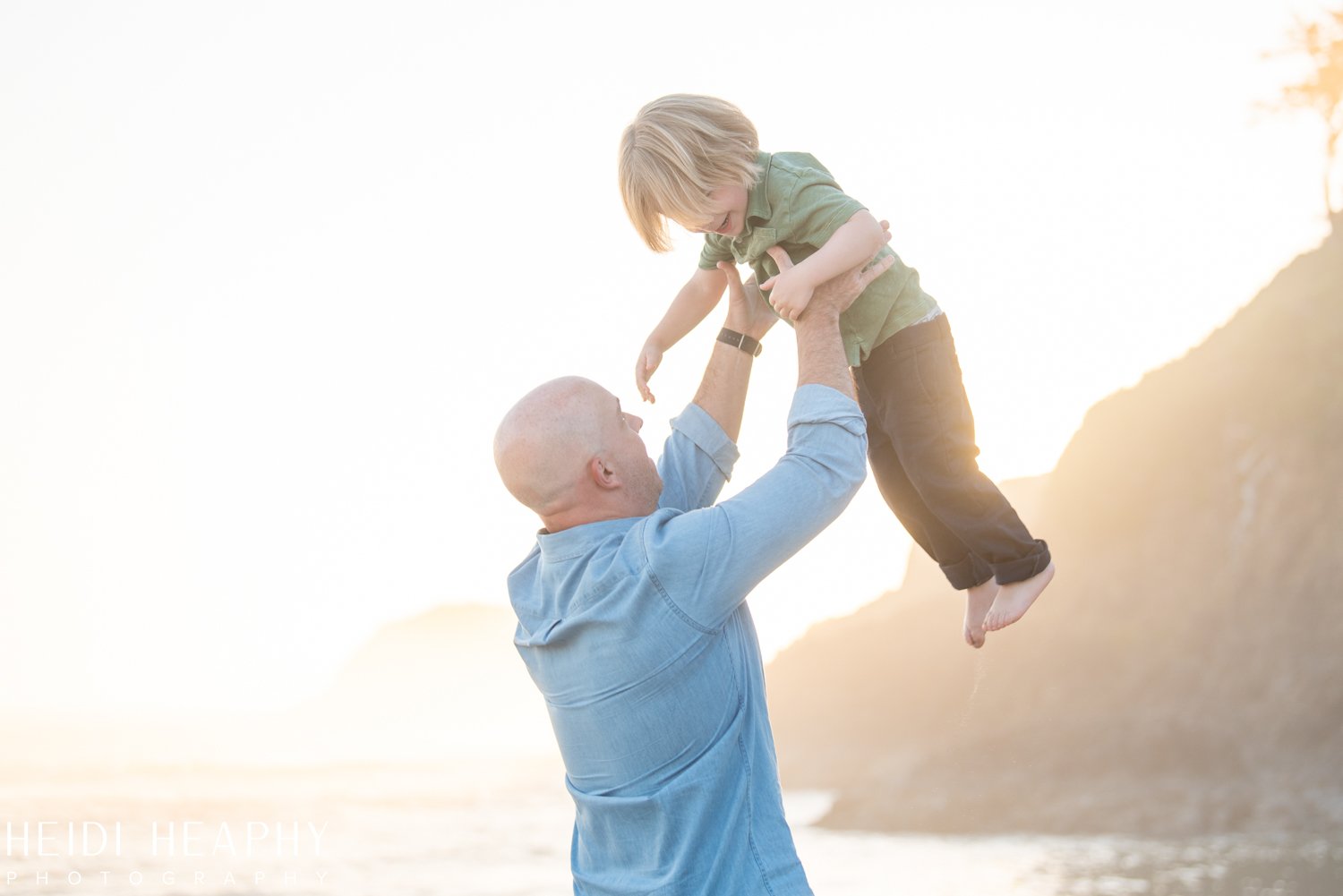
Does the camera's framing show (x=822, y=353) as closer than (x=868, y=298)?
Yes

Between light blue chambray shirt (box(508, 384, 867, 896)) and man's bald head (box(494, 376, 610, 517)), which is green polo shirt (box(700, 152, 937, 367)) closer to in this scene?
light blue chambray shirt (box(508, 384, 867, 896))

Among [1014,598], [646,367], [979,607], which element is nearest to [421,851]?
[646,367]

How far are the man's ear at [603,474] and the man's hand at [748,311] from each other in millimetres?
585

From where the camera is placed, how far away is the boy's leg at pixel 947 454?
2.96 metres

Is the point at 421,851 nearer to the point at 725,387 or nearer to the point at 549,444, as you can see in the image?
the point at 725,387

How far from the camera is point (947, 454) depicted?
296 cm

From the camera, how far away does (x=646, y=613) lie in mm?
2430

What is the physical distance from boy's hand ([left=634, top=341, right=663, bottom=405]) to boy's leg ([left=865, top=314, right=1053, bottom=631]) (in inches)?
26.3

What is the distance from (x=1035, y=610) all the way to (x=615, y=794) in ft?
66.9

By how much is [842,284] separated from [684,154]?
1.55 ft

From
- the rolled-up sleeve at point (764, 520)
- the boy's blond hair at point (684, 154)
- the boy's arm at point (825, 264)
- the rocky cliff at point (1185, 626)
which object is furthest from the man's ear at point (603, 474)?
the rocky cliff at point (1185, 626)

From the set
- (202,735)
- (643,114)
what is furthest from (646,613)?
(202,735)

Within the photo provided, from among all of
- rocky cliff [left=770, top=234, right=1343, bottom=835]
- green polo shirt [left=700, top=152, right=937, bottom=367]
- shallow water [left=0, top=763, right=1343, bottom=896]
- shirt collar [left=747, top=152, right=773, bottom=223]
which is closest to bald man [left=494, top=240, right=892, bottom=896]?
green polo shirt [left=700, top=152, right=937, bottom=367]

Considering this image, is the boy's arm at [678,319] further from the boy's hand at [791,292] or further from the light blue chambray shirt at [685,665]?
the light blue chambray shirt at [685,665]
